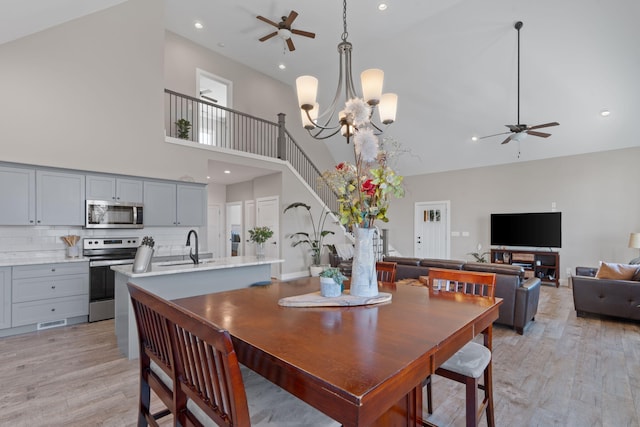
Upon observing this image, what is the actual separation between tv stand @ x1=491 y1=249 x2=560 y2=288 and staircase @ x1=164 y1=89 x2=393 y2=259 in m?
2.97

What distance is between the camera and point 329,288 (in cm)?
171

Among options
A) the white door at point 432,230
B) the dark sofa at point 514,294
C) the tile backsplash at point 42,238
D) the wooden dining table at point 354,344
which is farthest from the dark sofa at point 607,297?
the tile backsplash at point 42,238

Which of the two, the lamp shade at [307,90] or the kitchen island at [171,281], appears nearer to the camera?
the lamp shade at [307,90]

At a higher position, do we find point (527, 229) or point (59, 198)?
point (59, 198)

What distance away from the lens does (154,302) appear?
49.9 inches

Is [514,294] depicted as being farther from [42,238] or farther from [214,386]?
[42,238]

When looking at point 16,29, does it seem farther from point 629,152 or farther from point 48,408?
point 629,152

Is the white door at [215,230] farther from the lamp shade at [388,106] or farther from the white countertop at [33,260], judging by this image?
the lamp shade at [388,106]

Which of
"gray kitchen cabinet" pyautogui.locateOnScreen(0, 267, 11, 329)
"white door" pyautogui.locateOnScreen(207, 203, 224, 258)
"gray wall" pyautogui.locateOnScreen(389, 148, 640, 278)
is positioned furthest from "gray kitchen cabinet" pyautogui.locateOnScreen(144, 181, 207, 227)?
"gray wall" pyautogui.locateOnScreen(389, 148, 640, 278)

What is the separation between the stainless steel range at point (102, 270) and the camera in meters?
4.09

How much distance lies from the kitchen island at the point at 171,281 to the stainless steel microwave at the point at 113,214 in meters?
1.56

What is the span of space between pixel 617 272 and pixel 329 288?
15.2 feet

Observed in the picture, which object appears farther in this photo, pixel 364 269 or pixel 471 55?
pixel 471 55

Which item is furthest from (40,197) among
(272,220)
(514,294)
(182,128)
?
(514,294)
